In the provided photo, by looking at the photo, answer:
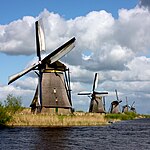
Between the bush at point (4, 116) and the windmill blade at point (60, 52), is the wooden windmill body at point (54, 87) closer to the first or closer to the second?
the windmill blade at point (60, 52)

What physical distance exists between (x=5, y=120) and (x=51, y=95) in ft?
34.1

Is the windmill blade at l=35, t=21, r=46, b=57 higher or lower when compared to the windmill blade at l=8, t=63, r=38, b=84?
higher

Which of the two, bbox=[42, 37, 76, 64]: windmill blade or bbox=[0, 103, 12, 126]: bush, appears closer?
bbox=[0, 103, 12, 126]: bush

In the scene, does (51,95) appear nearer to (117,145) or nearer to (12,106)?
(12,106)

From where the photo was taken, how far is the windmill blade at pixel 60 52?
52250mm

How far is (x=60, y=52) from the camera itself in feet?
172

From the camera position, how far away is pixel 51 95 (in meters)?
53.0

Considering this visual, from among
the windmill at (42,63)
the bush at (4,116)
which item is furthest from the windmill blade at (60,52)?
the bush at (4,116)

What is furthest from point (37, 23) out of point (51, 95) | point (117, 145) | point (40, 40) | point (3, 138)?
point (117, 145)

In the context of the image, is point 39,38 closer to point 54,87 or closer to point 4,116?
point 54,87

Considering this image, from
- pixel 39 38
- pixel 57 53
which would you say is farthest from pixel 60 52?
pixel 39 38

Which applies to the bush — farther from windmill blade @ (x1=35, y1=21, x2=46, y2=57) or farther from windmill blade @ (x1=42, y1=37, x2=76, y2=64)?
windmill blade @ (x1=35, y1=21, x2=46, y2=57)

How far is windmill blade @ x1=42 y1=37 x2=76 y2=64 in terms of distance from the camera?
171ft

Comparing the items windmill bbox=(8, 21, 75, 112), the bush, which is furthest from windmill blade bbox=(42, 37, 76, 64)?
the bush
